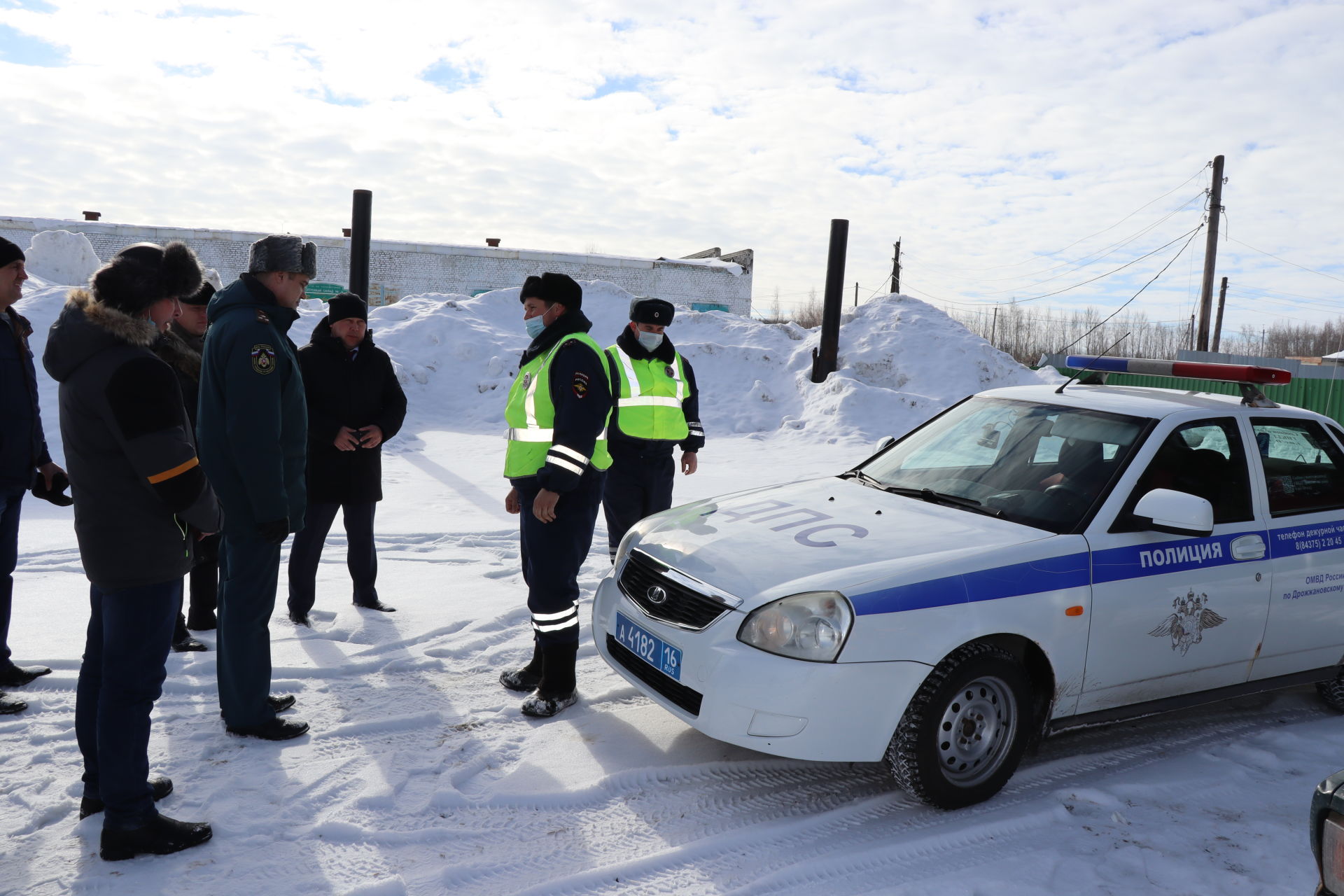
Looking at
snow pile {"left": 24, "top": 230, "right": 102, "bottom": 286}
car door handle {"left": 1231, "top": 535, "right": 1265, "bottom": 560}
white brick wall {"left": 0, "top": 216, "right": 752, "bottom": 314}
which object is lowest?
car door handle {"left": 1231, "top": 535, "right": 1265, "bottom": 560}

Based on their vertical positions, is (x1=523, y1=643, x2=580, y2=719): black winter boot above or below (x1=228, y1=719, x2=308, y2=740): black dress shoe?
above

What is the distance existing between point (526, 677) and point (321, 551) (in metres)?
1.74

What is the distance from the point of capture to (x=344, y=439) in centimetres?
528

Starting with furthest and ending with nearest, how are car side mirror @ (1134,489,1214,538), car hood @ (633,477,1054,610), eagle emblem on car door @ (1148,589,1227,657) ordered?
eagle emblem on car door @ (1148,589,1227,657)
car side mirror @ (1134,489,1214,538)
car hood @ (633,477,1054,610)

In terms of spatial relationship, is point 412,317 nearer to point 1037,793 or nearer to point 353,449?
point 353,449

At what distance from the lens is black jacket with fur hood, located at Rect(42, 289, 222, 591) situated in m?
2.79

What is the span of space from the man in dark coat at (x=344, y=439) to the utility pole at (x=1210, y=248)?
20.9 meters

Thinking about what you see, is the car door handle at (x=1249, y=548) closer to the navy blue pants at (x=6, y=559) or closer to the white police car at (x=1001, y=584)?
the white police car at (x=1001, y=584)

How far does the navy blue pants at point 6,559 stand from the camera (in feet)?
13.5

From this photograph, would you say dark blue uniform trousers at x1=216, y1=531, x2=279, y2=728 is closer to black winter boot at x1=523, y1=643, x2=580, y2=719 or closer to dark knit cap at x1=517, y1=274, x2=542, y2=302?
black winter boot at x1=523, y1=643, x2=580, y2=719

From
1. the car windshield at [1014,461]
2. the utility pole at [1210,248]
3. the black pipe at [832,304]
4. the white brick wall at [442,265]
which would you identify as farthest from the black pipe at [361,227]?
the utility pole at [1210,248]

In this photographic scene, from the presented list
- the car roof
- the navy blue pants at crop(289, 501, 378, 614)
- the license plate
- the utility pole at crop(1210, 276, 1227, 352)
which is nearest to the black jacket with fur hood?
the license plate

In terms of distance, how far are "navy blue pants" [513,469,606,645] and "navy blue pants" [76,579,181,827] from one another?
4.97ft

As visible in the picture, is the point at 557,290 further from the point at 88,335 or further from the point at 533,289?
the point at 88,335
